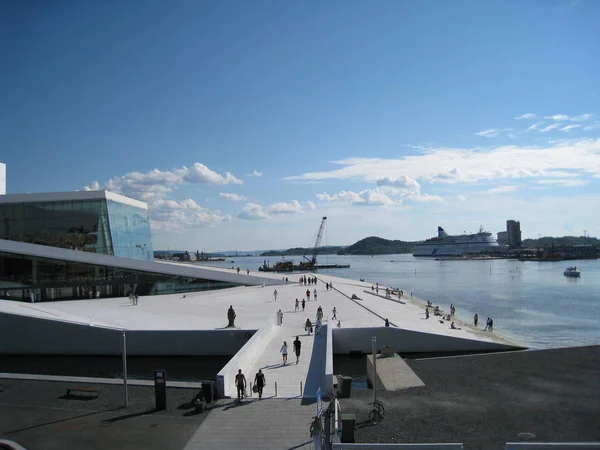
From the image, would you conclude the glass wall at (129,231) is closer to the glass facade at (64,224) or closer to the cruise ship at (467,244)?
the glass facade at (64,224)

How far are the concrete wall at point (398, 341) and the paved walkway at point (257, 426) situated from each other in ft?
27.5

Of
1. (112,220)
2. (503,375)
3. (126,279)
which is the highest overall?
(112,220)

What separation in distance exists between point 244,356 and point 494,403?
262 inches

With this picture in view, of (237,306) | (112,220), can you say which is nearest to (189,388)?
(237,306)

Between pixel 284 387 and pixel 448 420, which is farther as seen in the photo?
pixel 284 387

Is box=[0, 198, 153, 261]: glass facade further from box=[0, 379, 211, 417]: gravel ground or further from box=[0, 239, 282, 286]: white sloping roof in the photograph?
box=[0, 379, 211, 417]: gravel ground

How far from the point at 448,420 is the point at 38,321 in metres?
16.6

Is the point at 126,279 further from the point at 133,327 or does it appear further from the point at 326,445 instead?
the point at 326,445

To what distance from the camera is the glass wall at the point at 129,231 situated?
30.6 meters

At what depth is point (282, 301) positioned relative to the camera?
2747cm

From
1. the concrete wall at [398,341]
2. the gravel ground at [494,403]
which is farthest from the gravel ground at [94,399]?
the concrete wall at [398,341]

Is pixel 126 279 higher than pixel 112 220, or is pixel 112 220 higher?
pixel 112 220

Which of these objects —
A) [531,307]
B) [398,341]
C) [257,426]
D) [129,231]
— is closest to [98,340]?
[398,341]

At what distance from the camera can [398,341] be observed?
1936 centimetres
